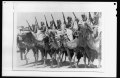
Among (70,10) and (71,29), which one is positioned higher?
(70,10)

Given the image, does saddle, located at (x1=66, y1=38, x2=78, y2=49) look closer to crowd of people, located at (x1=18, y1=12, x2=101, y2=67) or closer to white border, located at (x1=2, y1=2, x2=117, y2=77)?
crowd of people, located at (x1=18, y1=12, x2=101, y2=67)

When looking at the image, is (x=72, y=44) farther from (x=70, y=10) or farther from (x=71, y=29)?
(x=70, y=10)

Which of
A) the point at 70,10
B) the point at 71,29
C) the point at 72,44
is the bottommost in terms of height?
the point at 72,44

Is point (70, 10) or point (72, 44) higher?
point (70, 10)

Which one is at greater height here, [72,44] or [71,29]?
[71,29]

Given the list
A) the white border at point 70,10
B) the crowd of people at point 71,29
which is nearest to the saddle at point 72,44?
the crowd of people at point 71,29

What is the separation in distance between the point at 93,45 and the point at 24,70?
0.49 metres

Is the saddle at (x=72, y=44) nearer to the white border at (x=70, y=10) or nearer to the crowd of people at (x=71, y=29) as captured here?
the crowd of people at (x=71, y=29)

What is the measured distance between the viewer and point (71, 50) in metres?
1.30

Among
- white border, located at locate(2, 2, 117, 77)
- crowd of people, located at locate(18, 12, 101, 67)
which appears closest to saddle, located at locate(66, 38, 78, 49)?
crowd of people, located at locate(18, 12, 101, 67)

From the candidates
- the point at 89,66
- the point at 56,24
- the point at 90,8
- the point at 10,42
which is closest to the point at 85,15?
the point at 90,8

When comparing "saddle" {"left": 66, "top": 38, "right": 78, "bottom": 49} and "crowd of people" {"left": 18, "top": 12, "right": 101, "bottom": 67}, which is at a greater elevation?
"crowd of people" {"left": 18, "top": 12, "right": 101, "bottom": 67}

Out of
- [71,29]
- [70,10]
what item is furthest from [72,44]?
[70,10]

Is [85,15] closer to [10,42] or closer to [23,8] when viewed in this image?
[23,8]
